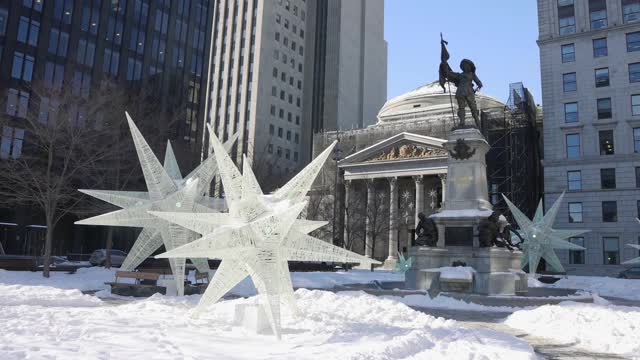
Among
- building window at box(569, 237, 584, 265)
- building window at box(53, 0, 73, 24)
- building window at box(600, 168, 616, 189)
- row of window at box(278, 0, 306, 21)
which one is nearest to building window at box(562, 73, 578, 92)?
building window at box(600, 168, 616, 189)

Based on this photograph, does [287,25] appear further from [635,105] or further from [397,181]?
[635,105]

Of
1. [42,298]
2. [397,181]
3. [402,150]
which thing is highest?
[402,150]

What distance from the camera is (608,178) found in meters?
49.5

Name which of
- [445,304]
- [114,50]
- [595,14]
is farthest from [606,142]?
[114,50]

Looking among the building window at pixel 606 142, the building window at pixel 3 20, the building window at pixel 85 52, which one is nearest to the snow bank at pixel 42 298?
the building window at pixel 3 20

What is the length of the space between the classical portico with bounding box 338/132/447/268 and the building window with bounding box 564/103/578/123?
1492 cm

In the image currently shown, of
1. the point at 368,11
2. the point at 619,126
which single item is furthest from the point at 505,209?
the point at 368,11

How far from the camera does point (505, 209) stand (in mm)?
52719

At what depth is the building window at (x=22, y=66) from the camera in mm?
46869

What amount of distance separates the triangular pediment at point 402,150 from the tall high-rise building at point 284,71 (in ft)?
78.4

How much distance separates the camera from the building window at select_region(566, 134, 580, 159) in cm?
5156

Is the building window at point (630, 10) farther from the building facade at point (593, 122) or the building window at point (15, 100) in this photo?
the building window at point (15, 100)

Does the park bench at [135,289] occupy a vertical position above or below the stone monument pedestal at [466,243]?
below

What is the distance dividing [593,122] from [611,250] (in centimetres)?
1286
